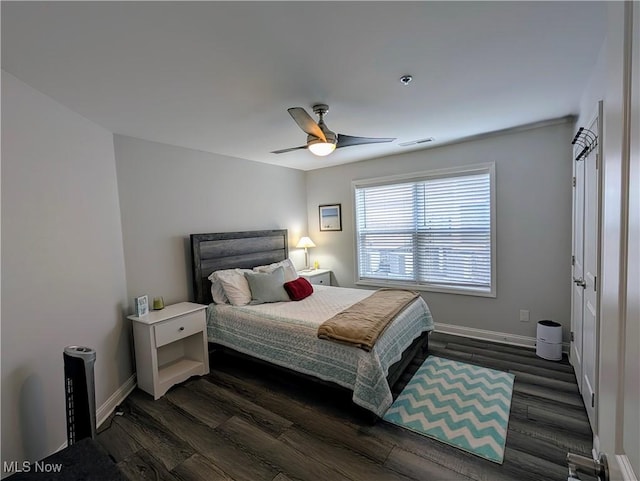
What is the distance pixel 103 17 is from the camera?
132 centimetres

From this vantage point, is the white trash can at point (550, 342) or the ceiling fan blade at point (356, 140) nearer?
the white trash can at point (550, 342)

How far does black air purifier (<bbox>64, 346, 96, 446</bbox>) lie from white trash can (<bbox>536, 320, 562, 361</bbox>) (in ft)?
13.2

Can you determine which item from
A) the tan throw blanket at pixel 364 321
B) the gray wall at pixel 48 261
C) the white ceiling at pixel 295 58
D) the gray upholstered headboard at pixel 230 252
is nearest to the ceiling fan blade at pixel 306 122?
the white ceiling at pixel 295 58

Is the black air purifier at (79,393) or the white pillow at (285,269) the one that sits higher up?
the white pillow at (285,269)

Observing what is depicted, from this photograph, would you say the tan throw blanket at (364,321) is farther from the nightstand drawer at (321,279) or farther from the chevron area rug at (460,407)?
the nightstand drawer at (321,279)

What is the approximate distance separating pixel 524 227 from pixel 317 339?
8.94 ft

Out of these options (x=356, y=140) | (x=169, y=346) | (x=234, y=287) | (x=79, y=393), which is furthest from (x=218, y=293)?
(x=356, y=140)

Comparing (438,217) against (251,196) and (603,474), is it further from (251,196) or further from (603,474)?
(603,474)

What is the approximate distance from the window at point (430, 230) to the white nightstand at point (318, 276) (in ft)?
1.81

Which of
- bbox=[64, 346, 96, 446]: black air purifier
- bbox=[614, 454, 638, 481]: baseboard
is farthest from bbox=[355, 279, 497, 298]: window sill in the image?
bbox=[64, 346, 96, 446]: black air purifier

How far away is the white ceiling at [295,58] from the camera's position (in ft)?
4.48

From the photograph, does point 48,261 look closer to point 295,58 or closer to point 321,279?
point 295,58

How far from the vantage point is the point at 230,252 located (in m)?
3.78

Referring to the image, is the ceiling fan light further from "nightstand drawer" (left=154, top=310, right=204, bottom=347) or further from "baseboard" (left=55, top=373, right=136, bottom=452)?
"baseboard" (left=55, top=373, right=136, bottom=452)
